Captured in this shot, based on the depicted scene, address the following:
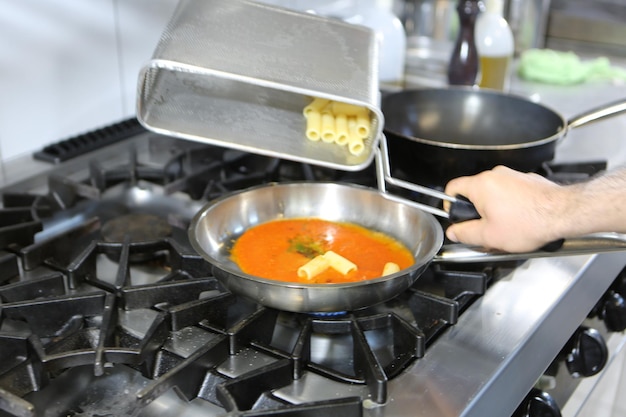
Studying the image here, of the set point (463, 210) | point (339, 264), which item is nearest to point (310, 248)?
point (339, 264)

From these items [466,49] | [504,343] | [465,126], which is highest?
[466,49]

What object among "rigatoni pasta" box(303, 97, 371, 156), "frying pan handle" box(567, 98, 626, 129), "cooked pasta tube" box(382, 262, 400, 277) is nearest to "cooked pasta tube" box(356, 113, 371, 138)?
"rigatoni pasta" box(303, 97, 371, 156)

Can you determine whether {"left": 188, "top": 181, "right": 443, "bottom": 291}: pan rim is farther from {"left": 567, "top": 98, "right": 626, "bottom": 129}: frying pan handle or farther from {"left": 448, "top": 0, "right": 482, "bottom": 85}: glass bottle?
{"left": 448, "top": 0, "right": 482, "bottom": 85}: glass bottle

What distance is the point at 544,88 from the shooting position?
1648 mm

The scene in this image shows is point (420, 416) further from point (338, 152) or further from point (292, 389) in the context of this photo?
point (338, 152)

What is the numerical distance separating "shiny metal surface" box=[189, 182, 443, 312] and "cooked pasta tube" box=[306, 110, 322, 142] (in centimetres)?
6

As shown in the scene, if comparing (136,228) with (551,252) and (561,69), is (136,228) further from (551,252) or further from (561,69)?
(561,69)

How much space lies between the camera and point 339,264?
820 mm

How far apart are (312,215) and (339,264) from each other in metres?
0.18

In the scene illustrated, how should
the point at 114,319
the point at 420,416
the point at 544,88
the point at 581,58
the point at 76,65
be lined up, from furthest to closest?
the point at 581,58, the point at 544,88, the point at 76,65, the point at 114,319, the point at 420,416

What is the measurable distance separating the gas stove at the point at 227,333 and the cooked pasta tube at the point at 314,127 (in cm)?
18

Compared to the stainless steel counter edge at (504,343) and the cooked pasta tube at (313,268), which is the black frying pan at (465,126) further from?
the cooked pasta tube at (313,268)

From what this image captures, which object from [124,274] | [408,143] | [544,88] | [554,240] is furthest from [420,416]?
[544,88]

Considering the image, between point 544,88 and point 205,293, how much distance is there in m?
1.10
